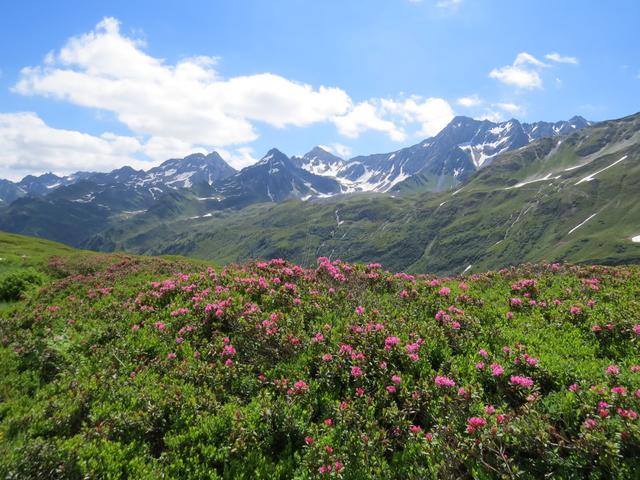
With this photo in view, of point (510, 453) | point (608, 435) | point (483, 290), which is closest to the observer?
point (608, 435)

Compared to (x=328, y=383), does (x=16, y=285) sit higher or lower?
higher

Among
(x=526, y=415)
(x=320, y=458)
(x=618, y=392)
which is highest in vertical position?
(x=618, y=392)

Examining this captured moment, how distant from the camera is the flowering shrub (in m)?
6.09

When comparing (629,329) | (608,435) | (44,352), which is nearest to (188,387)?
(44,352)

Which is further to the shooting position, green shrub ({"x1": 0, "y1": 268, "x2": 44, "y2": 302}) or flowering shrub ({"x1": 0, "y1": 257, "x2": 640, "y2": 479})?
green shrub ({"x1": 0, "y1": 268, "x2": 44, "y2": 302})

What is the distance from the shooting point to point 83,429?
23.4 ft

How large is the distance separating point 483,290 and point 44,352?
14.7 metres

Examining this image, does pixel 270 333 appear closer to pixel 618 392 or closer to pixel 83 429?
pixel 83 429

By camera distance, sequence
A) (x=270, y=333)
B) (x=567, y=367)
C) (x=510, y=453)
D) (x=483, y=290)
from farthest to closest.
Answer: (x=483, y=290)
(x=270, y=333)
(x=567, y=367)
(x=510, y=453)

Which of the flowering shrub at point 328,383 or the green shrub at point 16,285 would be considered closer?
the flowering shrub at point 328,383

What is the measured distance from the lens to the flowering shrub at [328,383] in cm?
609

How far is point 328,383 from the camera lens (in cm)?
825

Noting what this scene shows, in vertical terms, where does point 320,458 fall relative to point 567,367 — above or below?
below

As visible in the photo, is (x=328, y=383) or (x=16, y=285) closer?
(x=328, y=383)
